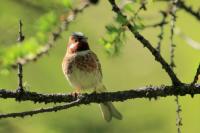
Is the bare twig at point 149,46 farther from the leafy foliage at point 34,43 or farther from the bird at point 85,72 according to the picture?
the bird at point 85,72

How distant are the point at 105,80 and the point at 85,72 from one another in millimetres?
2033

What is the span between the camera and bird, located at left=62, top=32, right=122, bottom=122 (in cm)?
577

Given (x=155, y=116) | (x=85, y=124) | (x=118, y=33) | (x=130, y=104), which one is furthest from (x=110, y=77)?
(x=118, y=33)

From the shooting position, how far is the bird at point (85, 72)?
18.9 ft

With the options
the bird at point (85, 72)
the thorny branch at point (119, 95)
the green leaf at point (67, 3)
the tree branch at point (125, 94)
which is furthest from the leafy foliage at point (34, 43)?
the bird at point (85, 72)

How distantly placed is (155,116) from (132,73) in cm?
180

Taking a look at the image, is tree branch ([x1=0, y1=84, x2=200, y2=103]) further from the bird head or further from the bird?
the bird head

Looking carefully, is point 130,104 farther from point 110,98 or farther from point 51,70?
A: point 110,98

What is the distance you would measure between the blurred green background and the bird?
0.12 meters

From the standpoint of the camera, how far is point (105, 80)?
7.80 m

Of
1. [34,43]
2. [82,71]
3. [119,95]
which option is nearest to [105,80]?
[82,71]

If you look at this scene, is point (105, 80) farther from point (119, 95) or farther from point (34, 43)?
point (34, 43)

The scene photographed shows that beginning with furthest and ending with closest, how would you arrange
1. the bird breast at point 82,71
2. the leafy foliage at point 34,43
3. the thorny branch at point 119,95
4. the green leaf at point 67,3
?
the bird breast at point 82,71, the thorny branch at point 119,95, the green leaf at point 67,3, the leafy foliage at point 34,43

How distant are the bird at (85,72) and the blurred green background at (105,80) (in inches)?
4.6
